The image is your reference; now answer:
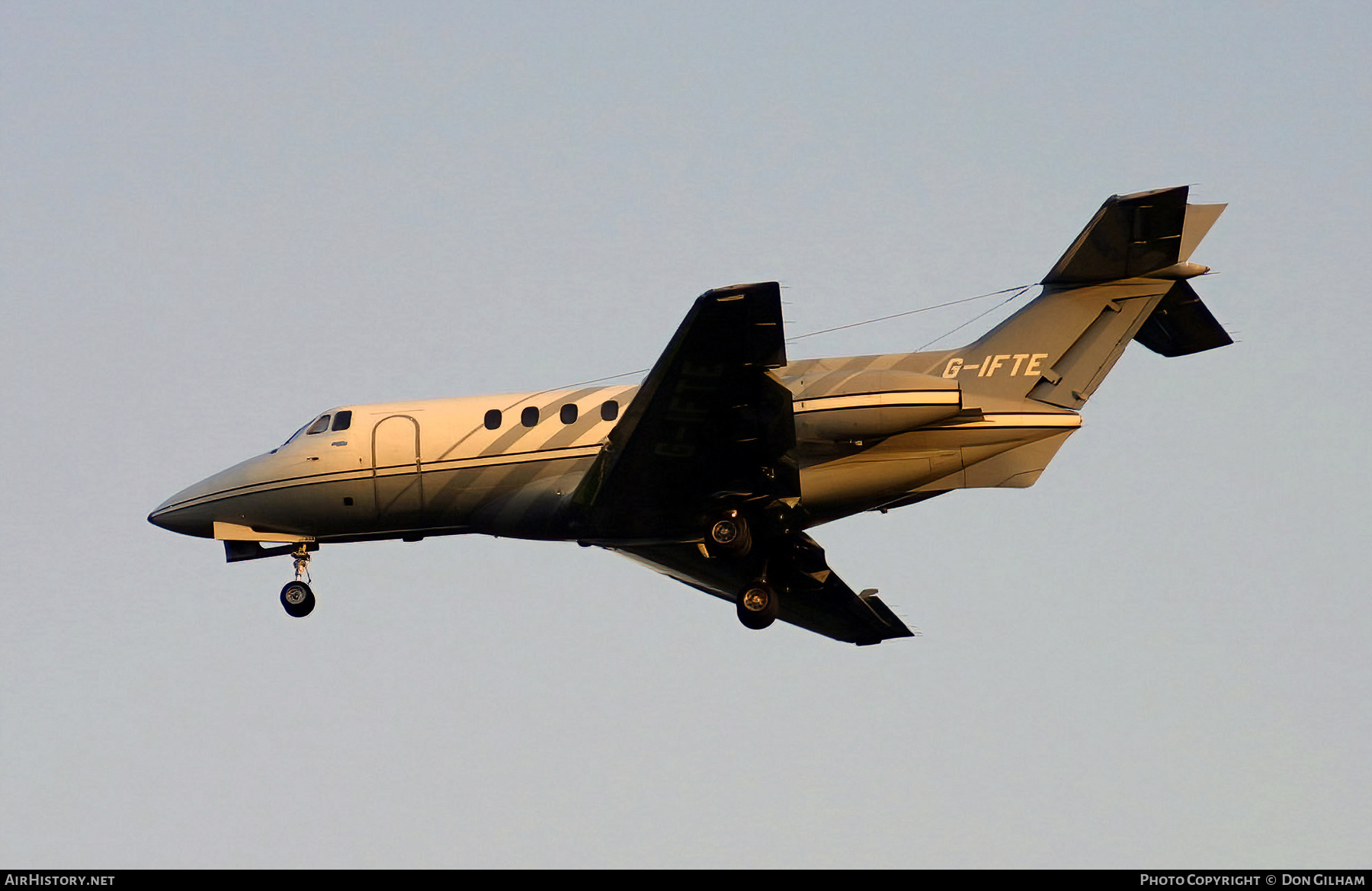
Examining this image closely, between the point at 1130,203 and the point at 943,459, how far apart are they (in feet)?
15.2

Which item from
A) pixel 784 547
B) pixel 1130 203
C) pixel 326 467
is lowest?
pixel 784 547

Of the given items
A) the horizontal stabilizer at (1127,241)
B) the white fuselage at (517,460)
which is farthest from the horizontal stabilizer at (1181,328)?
the white fuselage at (517,460)

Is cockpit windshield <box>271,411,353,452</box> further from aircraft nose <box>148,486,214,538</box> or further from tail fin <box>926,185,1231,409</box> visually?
tail fin <box>926,185,1231,409</box>

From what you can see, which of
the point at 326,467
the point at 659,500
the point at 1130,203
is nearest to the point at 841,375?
the point at 659,500

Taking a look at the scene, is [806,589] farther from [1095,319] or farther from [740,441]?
[1095,319]

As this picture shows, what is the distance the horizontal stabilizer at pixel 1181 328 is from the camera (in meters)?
25.0

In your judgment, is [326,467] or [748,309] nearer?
[748,309]

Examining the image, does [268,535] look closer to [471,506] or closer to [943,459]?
[471,506]

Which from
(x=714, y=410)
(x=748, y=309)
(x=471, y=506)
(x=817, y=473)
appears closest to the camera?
(x=748, y=309)

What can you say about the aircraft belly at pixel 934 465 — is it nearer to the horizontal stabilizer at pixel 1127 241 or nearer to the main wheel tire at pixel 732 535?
the main wheel tire at pixel 732 535

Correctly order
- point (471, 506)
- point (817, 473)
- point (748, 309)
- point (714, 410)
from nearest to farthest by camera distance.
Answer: point (748, 309) < point (714, 410) < point (817, 473) < point (471, 506)

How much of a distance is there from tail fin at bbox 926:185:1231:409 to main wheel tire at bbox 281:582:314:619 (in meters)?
10.8

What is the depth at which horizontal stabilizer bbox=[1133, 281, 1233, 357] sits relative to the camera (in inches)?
985

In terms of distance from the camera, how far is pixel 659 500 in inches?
957
